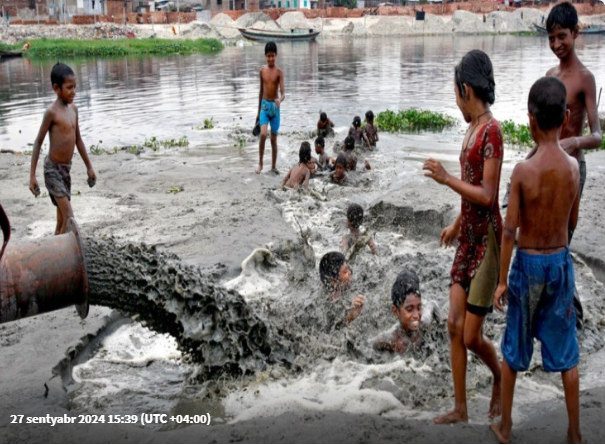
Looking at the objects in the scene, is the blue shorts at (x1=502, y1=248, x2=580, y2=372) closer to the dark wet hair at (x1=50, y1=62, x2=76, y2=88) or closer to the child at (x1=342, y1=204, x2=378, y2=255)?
the child at (x1=342, y1=204, x2=378, y2=255)

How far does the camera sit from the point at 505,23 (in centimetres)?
7612

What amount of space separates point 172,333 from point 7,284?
1301 millimetres

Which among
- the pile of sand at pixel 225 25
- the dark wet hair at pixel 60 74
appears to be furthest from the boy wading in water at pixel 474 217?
the pile of sand at pixel 225 25

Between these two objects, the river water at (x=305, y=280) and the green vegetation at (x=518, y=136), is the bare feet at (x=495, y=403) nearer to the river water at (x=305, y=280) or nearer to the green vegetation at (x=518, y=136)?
the river water at (x=305, y=280)

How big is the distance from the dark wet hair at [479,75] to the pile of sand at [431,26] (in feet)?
244

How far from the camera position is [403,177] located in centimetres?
1025

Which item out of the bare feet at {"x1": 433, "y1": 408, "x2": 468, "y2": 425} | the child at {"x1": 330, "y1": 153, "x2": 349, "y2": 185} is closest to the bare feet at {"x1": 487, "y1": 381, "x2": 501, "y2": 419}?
the bare feet at {"x1": 433, "y1": 408, "x2": 468, "y2": 425}

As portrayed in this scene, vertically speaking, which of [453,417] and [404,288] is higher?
[404,288]

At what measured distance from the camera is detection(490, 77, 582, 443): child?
306cm

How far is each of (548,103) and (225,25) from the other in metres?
68.9

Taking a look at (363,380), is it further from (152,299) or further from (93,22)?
(93,22)

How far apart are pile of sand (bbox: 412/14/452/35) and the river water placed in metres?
54.3

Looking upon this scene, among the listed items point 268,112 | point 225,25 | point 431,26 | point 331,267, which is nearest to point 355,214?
point 331,267

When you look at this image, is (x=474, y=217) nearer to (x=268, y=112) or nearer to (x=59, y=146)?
(x=59, y=146)
